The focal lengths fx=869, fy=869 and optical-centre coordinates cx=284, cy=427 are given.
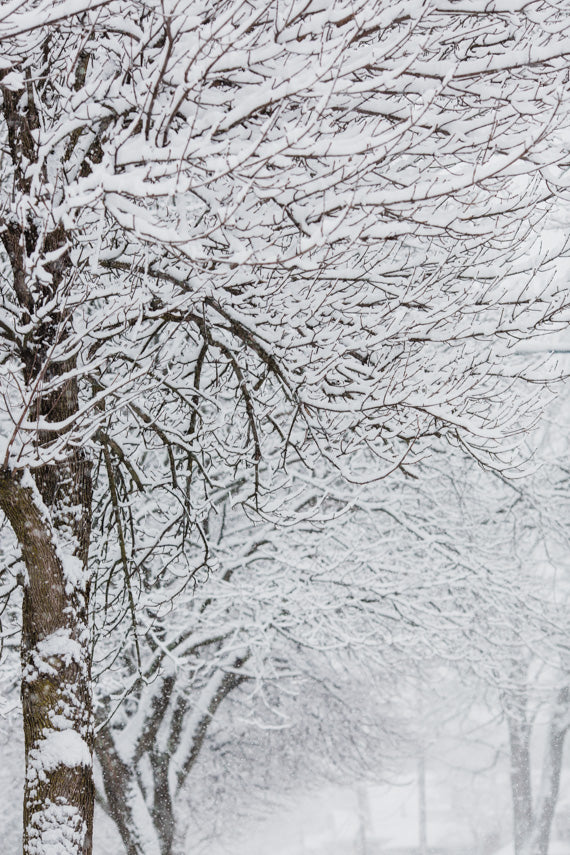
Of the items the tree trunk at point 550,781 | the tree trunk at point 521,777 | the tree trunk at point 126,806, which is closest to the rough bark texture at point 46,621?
the tree trunk at point 126,806

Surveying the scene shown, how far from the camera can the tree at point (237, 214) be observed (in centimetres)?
315

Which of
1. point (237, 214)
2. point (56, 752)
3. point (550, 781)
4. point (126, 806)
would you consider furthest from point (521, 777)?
Result: point (237, 214)

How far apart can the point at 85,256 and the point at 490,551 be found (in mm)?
7621

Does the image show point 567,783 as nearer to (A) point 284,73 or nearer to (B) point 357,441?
(B) point 357,441

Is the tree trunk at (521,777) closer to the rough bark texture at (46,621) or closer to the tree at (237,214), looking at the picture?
the tree at (237,214)

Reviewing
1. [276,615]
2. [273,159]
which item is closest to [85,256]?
[273,159]

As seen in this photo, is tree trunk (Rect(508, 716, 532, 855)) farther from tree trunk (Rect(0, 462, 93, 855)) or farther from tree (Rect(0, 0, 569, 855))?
tree trunk (Rect(0, 462, 93, 855))

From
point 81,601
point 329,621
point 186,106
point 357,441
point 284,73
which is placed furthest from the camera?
point 329,621

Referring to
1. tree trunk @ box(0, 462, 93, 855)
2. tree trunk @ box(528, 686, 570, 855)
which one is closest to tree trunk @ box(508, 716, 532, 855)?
tree trunk @ box(528, 686, 570, 855)

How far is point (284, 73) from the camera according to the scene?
307 cm

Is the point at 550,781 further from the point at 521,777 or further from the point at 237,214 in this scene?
the point at 237,214

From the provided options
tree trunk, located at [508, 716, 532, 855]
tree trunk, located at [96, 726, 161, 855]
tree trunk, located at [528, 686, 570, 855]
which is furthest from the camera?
tree trunk, located at [508, 716, 532, 855]

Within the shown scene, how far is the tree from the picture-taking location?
3.15 metres

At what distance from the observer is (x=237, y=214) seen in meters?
3.84
